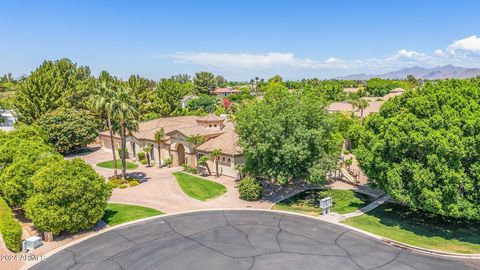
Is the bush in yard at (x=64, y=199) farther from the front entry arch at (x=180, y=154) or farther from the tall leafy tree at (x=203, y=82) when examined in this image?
the tall leafy tree at (x=203, y=82)

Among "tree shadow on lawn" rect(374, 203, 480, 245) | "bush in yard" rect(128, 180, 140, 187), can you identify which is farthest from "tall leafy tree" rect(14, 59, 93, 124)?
"tree shadow on lawn" rect(374, 203, 480, 245)

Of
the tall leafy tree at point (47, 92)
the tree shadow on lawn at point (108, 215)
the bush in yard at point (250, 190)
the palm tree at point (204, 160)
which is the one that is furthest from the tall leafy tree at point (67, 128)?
the bush in yard at point (250, 190)

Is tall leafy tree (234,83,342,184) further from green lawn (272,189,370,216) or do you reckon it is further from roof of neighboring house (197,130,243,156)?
roof of neighboring house (197,130,243,156)

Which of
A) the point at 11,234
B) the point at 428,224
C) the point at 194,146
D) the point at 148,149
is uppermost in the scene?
the point at 194,146

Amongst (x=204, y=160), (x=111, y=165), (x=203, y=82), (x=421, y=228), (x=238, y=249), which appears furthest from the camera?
(x=203, y=82)

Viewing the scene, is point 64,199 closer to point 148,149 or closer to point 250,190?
point 250,190

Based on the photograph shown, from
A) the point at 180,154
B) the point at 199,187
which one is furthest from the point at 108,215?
the point at 180,154

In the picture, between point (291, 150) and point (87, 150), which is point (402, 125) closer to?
point (291, 150)
